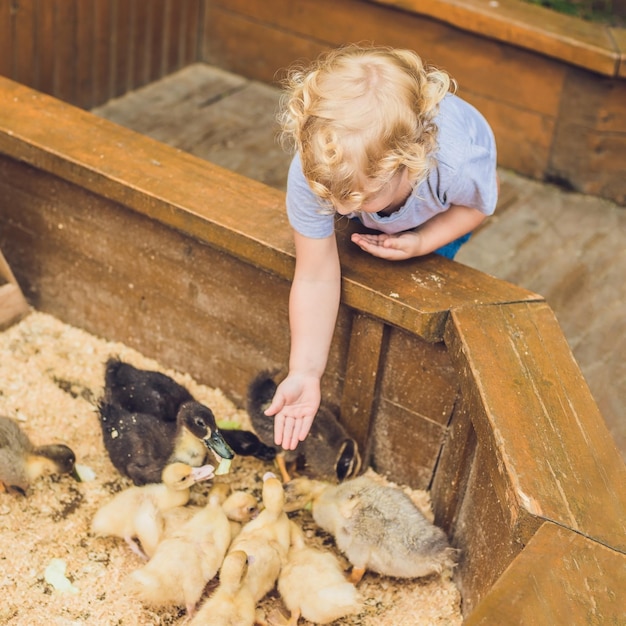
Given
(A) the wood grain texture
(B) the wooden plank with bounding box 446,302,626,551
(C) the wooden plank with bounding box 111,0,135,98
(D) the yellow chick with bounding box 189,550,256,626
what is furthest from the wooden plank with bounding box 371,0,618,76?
(D) the yellow chick with bounding box 189,550,256,626

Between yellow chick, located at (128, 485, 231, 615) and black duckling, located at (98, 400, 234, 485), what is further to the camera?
black duckling, located at (98, 400, 234, 485)

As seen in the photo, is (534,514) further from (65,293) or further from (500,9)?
(500,9)

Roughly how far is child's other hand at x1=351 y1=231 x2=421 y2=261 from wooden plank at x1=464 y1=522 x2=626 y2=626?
752 millimetres

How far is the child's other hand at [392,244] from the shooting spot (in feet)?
6.54

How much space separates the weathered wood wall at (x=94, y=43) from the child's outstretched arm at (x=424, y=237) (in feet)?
5.52

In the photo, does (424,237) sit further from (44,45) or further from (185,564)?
(44,45)

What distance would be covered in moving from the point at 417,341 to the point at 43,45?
191 centimetres

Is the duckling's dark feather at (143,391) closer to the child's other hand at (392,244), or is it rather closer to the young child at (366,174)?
the young child at (366,174)

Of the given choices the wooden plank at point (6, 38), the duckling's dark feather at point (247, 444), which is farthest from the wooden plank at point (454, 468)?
the wooden plank at point (6, 38)

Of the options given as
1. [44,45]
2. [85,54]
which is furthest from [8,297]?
[85,54]

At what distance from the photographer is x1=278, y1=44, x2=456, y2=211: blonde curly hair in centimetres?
162

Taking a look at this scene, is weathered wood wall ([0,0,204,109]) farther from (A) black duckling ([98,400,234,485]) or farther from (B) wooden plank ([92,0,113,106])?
(A) black duckling ([98,400,234,485])

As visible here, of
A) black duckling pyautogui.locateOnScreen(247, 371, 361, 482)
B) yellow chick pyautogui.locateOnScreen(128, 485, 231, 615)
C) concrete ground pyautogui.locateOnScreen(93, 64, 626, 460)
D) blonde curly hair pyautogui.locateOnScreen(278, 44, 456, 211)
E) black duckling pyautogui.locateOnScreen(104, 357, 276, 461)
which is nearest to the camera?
blonde curly hair pyautogui.locateOnScreen(278, 44, 456, 211)

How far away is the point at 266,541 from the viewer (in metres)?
2.01
